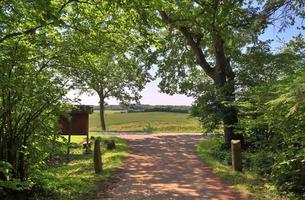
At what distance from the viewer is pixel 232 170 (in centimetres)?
1483

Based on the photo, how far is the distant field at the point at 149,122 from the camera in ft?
143

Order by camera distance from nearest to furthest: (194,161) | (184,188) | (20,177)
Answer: (20,177) < (184,188) < (194,161)

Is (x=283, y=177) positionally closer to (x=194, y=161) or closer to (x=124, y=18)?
(x=124, y=18)

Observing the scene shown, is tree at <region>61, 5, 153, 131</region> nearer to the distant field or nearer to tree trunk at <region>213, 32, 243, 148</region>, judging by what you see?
tree trunk at <region>213, 32, 243, 148</region>

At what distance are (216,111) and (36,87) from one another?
1179 cm

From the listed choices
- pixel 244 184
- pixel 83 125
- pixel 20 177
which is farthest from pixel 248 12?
pixel 20 177

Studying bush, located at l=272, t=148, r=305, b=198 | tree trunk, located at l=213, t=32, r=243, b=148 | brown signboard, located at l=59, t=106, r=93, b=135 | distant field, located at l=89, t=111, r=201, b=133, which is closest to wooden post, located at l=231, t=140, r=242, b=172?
bush, located at l=272, t=148, r=305, b=198

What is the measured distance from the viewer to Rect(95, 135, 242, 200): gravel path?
11.3 metres

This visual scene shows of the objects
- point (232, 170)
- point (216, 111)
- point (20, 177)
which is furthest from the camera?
point (216, 111)

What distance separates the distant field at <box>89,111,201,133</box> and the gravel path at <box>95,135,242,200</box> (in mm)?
22067

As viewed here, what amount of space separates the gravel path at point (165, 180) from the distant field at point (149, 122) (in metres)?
22.1

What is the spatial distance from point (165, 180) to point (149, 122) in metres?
36.1

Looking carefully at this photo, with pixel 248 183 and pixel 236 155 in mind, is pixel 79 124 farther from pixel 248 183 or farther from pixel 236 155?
pixel 248 183

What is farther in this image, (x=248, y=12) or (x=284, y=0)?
(x=248, y=12)
